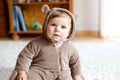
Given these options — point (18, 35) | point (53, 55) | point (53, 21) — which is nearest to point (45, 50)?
point (53, 55)

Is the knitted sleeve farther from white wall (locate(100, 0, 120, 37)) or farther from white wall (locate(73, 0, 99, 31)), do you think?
white wall (locate(73, 0, 99, 31))

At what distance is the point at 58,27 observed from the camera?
1317 mm

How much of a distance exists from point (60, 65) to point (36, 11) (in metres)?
1.66

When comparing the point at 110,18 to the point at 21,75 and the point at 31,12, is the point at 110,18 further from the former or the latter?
the point at 21,75

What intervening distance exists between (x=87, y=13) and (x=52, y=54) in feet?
5.42

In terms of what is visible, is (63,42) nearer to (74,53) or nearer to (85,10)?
(74,53)

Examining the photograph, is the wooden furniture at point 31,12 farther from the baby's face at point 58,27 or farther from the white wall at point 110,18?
the baby's face at point 58,27

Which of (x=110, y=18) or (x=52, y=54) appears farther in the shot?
(x=110, y=18)

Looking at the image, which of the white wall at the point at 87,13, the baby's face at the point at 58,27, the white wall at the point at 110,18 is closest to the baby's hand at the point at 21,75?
the baby's face at the point at 58,27

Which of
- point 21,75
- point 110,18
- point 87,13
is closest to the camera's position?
point 21,75

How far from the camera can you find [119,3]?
2.73 m

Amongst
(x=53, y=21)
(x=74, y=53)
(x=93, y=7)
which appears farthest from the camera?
(x=93, y=7)

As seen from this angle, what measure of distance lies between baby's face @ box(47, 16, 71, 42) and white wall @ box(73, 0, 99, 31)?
1613mm

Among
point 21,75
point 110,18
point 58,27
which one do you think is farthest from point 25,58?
point 110,18
